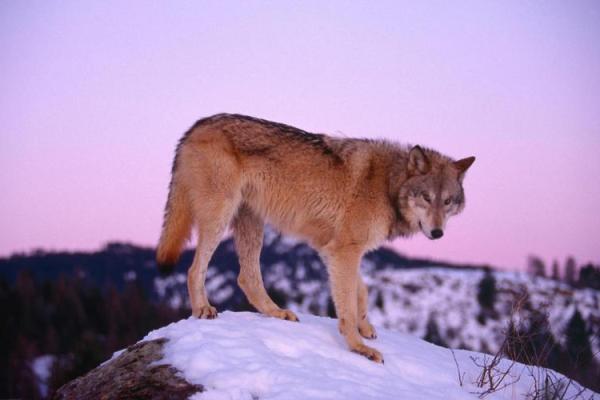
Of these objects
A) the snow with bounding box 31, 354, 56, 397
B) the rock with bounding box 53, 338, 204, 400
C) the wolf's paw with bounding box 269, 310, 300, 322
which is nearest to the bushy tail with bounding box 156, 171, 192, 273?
the rock with bounding box 53, 338, 204, 400

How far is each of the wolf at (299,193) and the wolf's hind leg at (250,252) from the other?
0.03 metres

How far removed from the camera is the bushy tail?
25.6ft

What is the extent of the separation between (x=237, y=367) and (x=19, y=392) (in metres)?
73.0

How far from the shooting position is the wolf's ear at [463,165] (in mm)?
8118

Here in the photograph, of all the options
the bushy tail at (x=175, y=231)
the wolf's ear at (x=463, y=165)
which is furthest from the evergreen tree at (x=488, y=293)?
the bushy tail at (x=175, y=231)

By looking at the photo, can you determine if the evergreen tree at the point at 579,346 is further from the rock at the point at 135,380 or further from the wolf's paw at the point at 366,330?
the rock at the point at 135,380

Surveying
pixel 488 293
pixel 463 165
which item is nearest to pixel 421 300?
pixel 488 293

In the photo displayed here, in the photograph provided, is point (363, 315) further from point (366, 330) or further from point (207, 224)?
point (207, 224)

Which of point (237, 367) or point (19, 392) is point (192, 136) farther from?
point (19, 392)

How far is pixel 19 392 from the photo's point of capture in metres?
67.7

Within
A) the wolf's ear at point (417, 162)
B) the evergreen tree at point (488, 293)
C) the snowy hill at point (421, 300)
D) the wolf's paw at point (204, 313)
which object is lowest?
the snowy hill at point (421, 300)

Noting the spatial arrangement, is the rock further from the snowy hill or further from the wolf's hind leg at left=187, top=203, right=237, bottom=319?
the snowy hill

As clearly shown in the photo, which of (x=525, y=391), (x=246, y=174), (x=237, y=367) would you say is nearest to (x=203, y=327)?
(x=237, y=367)

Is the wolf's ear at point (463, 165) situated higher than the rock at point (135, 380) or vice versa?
the wolf's ear at point (463, 165)
